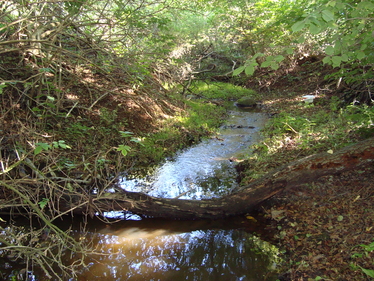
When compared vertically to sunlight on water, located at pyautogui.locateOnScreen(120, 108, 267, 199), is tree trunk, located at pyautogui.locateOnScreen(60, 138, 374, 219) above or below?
above

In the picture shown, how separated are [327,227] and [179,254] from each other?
6.77 feet

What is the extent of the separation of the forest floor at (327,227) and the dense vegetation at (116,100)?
228 millimetres

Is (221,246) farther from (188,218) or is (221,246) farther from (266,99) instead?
(266,99)

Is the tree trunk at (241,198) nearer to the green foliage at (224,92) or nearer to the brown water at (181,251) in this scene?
the brown water at (181,251)

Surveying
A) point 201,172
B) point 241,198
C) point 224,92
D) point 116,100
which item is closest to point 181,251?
point 241,198

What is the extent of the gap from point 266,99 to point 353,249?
11.6 metres

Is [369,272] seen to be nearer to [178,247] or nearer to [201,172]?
[178,247]

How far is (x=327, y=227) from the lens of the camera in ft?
11.9

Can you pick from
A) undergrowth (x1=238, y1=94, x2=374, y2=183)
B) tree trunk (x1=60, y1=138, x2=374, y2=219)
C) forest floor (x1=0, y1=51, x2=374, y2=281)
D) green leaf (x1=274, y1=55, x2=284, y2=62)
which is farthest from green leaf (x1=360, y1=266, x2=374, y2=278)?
green leaf (x1=274, y1=55, x2=284, y2=62)

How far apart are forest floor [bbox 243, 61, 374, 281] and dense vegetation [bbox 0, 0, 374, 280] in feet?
0.75

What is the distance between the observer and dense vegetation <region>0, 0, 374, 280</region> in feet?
9.95

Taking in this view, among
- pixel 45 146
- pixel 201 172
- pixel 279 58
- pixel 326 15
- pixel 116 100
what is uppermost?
pixel 326 15

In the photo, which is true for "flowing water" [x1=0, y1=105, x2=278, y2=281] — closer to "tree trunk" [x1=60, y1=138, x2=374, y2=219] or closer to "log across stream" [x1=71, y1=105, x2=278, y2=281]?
"log across stream" [x1=71, y1=105, x2=278, y2=281]

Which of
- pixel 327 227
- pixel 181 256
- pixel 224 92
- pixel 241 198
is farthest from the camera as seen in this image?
pixel 224 92
